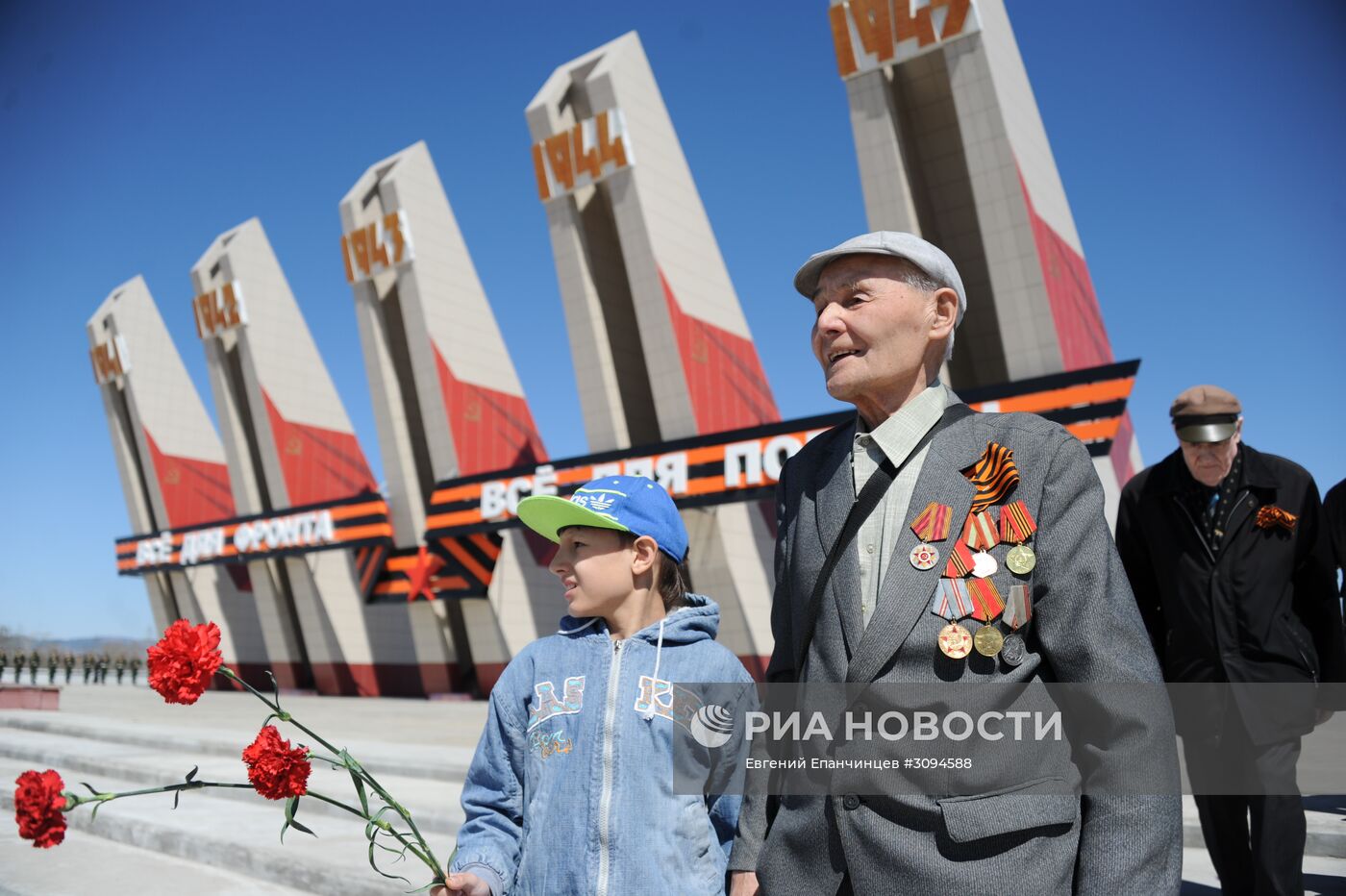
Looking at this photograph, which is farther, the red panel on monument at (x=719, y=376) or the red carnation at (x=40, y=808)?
the red panel on monument at (x=719, y=376)

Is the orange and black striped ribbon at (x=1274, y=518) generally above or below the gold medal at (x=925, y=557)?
→ below

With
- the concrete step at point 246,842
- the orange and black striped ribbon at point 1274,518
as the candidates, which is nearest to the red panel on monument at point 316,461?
the concrete step at point 246,842

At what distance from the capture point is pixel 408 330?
22.5m

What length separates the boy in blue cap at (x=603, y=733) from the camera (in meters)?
2.28

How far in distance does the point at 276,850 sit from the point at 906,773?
16.9 feet

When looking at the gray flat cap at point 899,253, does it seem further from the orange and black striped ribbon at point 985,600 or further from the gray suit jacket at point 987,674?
the orange and black striped ribbon at point 985,600

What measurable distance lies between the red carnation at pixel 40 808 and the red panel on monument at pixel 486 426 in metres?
20.0

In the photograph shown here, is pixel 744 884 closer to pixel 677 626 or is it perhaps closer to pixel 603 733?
pixel 603 733

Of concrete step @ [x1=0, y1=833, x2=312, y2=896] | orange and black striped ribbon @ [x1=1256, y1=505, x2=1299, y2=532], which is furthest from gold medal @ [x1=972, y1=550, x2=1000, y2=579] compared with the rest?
concrete step @ [x1=0, y1=833, x2=312, y2=896]

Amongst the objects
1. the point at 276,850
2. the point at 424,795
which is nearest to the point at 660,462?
the point at 424,795

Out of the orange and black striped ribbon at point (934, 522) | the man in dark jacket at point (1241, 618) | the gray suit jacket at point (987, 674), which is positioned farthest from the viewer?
the man in dark jacket at point (1241, 618)

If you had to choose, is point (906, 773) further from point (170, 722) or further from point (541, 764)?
point (170, 722)

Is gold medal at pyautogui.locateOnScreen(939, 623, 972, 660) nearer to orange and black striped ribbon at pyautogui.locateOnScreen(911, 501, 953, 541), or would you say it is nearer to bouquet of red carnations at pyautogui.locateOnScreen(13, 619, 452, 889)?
orange and black striped ribbon at pyautogui.locateOnScreen(911, 501, 953, 541)

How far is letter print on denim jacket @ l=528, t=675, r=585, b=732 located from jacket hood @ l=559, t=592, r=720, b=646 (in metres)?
0.16
